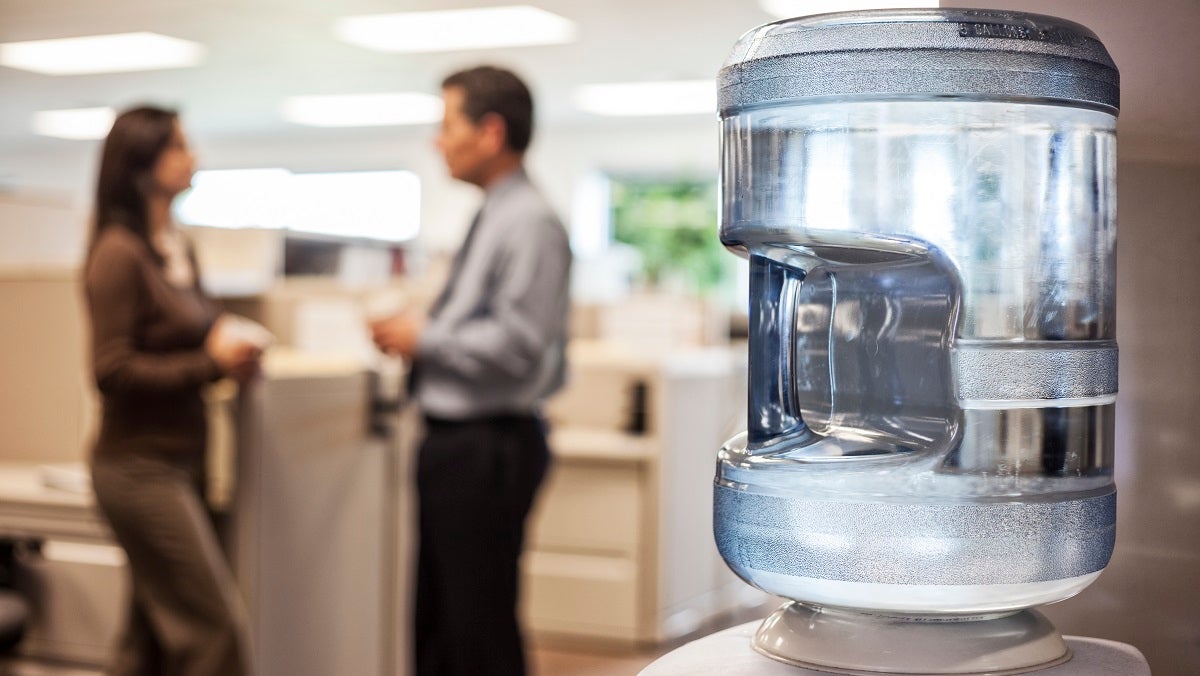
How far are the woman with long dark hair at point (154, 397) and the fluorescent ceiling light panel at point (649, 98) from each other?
217 inches

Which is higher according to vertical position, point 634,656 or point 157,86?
point 157,86

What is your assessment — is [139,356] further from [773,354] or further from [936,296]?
[936,296]

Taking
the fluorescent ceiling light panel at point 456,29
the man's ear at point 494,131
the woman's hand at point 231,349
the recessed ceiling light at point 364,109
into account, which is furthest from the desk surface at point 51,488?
the recessed ceiling light at point 364,109

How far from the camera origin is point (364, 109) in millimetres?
8984

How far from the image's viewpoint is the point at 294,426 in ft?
8.58

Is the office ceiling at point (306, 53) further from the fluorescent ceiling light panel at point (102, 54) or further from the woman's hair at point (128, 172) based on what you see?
the woman's hair at point (128, 172)

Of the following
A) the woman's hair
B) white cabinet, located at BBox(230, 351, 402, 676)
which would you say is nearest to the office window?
white cabinet, located at BBox(230, 351, 402, 676)

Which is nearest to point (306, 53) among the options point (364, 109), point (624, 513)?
point (364, 109)

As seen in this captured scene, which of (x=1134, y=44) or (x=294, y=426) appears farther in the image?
(x=294, y=426)

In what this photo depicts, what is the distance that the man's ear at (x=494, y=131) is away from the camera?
2.37 m

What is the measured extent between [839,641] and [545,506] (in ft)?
11.6

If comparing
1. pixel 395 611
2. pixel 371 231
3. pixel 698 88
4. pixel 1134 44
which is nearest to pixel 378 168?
pixel 371 231

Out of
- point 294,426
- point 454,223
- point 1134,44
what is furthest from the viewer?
point 454,223

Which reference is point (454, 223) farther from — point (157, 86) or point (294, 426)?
point (294, 426)
